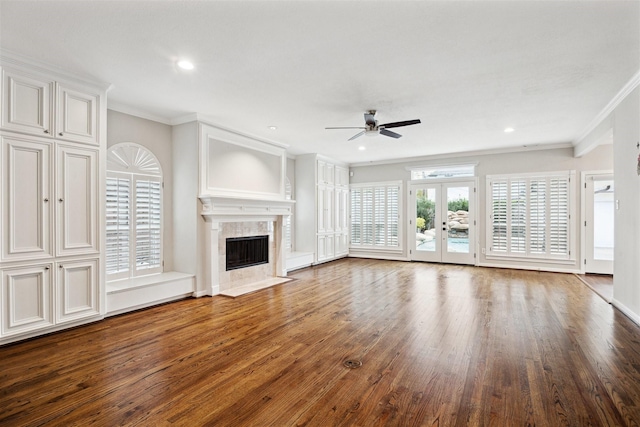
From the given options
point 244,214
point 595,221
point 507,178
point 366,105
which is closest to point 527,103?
point 366,105

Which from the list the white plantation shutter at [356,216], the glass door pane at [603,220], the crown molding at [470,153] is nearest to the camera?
the glass door pane at [603,220]

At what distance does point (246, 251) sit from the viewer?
223 inches

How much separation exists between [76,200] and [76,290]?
3.24 ft

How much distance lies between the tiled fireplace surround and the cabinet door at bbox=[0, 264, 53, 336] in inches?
77.9

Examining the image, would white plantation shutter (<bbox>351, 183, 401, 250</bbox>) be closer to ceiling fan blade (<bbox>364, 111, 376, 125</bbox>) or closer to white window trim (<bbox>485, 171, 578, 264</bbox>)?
white window trim (<bbox>485, 171, 578, 264</bbox>)

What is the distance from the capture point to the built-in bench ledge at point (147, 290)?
12.8 ft

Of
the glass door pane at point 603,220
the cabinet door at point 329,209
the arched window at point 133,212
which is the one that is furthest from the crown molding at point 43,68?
the glass door pane at point 603,220

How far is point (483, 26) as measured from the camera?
8.20ft

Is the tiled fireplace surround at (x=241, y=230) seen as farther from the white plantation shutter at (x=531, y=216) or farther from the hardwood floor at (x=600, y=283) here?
the hardwood floor at (x=600, y=283)

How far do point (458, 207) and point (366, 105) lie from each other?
182 inches

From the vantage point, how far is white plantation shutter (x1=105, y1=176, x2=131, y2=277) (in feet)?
13.9

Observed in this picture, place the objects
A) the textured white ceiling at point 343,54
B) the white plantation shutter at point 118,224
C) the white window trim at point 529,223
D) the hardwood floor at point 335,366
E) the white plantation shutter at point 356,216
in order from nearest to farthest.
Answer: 1. the hardwood floor at point 335,366
2. the textured white ceiling at point 343,54
3. the white plantation shutter at point 118,224
4. the white window trim at point 529,223
5. the white plantation shutter at point 356,216

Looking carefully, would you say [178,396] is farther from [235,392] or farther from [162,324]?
[162,324]

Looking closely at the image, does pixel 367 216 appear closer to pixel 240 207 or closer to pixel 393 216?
pixel 393 216
